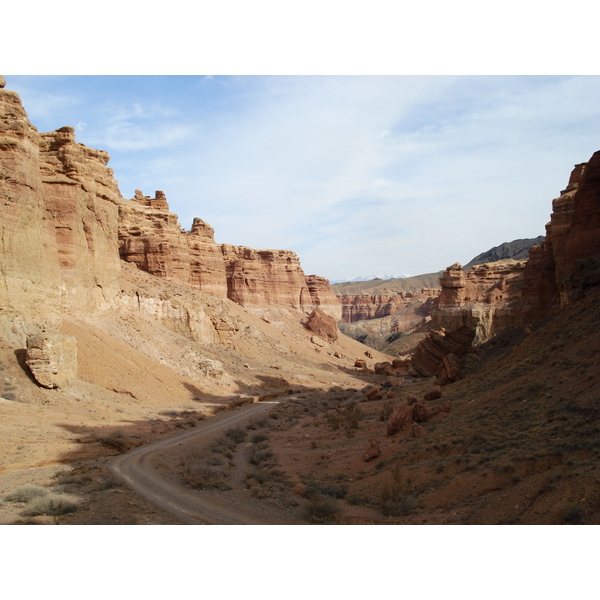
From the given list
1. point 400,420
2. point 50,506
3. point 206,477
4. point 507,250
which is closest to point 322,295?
point 400,420

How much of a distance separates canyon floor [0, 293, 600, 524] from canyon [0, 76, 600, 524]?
0.07m

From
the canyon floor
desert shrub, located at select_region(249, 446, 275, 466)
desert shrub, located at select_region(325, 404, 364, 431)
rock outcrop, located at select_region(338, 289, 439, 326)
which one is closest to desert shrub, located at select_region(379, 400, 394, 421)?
the canyon floor

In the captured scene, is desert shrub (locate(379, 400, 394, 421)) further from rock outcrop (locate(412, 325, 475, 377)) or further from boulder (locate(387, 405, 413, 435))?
rock outcrop (locate(412, 325, 475, 377))

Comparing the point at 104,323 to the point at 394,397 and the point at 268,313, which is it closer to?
the point at 394,397

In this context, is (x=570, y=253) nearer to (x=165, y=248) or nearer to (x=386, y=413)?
(x=386, y=413)

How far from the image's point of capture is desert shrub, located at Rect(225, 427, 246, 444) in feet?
69.2

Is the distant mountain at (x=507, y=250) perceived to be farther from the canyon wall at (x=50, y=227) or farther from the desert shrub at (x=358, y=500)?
the desert shrub at (x=358, y=500)

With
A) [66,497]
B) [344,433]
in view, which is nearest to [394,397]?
[344,433]

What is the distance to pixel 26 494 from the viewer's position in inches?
422

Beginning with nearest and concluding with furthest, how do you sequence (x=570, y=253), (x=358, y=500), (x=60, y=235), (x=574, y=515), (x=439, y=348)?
1. (x=574, y=515)
2. (x=358, y=500)
3. (x=570, y=253)
4. (x=60, y=235)
5. (x=439, y=348)

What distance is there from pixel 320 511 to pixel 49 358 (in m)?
16.9

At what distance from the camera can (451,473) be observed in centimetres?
1090

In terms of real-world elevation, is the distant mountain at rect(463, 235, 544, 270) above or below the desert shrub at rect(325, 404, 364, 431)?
above

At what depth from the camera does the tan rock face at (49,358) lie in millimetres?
21531
